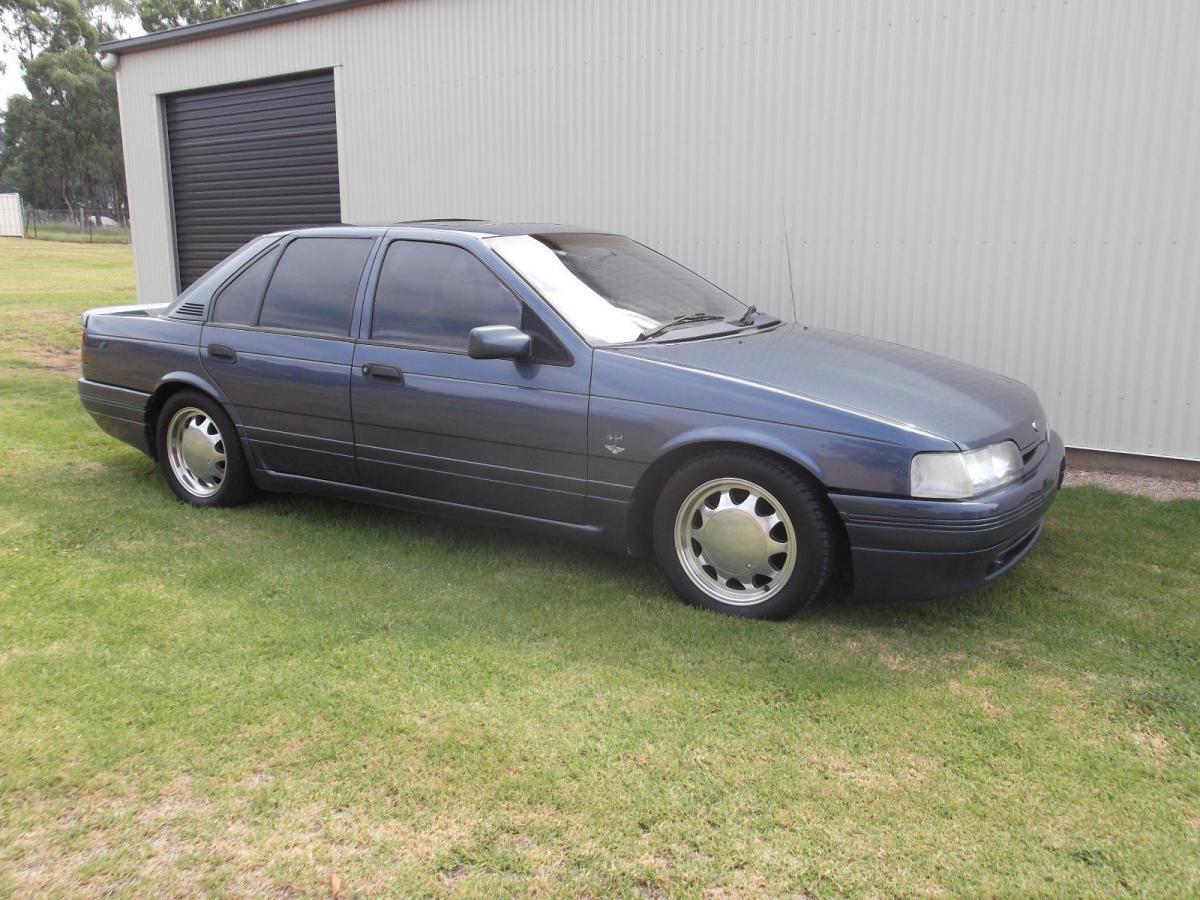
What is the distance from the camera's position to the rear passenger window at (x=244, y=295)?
502 centimetres

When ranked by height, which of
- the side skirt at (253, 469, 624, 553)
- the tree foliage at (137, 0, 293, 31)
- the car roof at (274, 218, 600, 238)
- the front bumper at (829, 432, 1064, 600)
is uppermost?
the tree foliage at (137, 0, 293, 31)

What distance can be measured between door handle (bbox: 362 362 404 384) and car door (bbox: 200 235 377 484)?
0.13 metres

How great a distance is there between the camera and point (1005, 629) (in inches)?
147

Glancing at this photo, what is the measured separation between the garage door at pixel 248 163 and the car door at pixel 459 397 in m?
6.57

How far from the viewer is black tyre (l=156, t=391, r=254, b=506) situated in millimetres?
5105

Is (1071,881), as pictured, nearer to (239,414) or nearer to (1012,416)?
(1012,416)

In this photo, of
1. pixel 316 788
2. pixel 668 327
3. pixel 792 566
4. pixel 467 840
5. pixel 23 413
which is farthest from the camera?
pixel 23 413

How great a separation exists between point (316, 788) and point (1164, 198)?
6.00m

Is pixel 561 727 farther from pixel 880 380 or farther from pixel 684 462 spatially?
pixel 880 380

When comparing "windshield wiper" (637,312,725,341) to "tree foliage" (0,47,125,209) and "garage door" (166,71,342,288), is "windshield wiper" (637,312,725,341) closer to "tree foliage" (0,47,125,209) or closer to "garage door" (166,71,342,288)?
"garage door" (166,71,342,288)

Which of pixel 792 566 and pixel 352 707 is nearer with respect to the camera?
pixel 352 707

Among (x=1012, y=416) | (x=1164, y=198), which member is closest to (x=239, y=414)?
(x=1012, y=416)

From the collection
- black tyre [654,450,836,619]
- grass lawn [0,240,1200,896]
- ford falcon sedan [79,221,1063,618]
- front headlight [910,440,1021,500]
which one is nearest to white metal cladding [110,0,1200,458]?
grass lawn [0,240,1200,896]

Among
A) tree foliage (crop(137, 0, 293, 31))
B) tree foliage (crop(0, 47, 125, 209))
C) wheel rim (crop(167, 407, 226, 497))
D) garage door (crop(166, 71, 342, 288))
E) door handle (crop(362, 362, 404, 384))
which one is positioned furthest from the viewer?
tree foliage (crop(0, 47, 125, 209))
